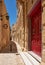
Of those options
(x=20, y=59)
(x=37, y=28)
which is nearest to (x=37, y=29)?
(x=37, y=28)

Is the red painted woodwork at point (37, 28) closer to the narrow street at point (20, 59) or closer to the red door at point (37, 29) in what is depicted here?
the red door at point (37, 29)

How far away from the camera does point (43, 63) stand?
4.21m

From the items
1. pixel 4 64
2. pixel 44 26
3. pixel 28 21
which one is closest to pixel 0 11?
pixel 28 21

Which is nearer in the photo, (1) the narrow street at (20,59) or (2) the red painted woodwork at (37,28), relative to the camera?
(1) the narrow street at (20,59)

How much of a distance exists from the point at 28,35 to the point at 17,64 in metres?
3.01

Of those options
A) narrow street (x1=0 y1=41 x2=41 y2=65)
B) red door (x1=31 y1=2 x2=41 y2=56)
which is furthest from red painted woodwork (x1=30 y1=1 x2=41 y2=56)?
narrow street (x1=0 y1=41 x2=41 y2=65)

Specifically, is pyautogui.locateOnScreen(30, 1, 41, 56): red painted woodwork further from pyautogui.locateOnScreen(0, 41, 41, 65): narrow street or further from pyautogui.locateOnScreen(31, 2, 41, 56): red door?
pyautogui.locateOnScreen(0, 41, 41, 65): narrow street

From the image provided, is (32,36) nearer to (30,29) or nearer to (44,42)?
(30,29)

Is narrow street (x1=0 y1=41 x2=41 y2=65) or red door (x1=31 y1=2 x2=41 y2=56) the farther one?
red door (x1=31 y1=2 x2=41 y2=56)

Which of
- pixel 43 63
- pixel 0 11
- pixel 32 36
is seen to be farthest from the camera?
pixel 0 11

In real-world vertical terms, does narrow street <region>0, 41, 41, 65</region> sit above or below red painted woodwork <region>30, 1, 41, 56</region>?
below

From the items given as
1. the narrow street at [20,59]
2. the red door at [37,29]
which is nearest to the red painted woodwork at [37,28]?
the red door at [37,29]

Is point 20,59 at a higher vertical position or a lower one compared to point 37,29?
lower

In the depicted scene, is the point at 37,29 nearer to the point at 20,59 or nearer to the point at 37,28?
the point at 37,28
